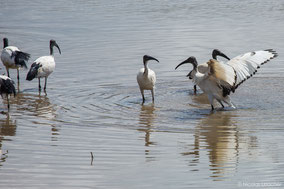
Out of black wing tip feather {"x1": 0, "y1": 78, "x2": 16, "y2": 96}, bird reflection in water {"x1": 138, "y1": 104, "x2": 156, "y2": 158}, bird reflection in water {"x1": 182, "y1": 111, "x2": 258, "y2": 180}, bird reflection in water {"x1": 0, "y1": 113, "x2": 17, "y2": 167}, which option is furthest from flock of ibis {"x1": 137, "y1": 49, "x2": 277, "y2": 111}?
bird reflection in water {"x1": 0, "y1": 113, "x2": 17, "y2": 167}

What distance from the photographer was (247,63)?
10.5m

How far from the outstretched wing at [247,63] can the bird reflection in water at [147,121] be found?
5.03 ft

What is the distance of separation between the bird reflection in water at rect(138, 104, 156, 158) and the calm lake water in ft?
0.05

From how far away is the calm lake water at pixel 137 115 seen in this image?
648cm

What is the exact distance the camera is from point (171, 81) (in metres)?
12.5

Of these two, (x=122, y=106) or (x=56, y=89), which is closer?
(x=122, y=106)

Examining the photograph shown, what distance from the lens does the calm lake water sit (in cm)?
648

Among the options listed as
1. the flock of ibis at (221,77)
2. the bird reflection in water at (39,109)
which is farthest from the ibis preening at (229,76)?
the bird reflection in water at (39,109)

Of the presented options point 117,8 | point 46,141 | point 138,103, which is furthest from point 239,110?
point 117,8

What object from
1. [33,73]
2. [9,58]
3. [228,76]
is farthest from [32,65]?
[228,76]

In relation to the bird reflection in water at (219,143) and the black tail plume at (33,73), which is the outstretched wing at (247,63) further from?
the black tail plume at (33,73)

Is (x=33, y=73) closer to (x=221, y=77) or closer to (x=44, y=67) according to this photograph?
(x=44, y=67)

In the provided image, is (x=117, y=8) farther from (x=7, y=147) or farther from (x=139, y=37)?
(x=7, y=147)

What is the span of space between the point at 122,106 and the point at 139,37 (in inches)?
278
